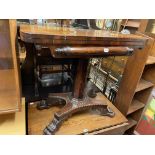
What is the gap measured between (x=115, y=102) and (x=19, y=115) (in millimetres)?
840

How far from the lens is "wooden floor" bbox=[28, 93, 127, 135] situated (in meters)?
0.83

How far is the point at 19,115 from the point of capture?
0.80 m

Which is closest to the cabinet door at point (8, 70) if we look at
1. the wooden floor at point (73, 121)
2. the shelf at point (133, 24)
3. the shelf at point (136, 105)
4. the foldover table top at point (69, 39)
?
the foldover table top at point (69, 39)

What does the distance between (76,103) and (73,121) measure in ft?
0.37

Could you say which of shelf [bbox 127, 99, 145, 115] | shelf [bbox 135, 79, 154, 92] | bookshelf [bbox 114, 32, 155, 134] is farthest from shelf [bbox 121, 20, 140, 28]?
shelf [bbox 127, 99, 145, 115]

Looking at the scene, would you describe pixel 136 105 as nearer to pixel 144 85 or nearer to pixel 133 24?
pixel 144 85

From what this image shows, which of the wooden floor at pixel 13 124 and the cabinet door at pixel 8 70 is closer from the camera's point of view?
the cabinet door at pixel 8 70

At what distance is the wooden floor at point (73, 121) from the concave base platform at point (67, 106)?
0.11 ft

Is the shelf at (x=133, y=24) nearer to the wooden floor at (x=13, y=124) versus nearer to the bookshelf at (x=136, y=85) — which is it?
the bookshelf at (x=136, y=85)

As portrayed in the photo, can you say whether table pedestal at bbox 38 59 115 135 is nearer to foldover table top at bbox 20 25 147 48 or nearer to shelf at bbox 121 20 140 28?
foldover table top at bbox 20 25 147 48

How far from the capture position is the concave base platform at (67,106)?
32.4 inches

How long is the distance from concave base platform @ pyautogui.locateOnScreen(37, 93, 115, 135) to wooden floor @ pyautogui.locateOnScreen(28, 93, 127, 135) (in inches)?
1.3

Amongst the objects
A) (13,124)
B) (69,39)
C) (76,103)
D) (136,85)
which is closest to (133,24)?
(136,85)
